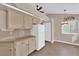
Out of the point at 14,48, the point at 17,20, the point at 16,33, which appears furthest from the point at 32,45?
the point at 14,48

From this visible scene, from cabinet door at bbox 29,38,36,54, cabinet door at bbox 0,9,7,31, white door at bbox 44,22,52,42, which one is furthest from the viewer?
white door at bbox 44,22,52,42

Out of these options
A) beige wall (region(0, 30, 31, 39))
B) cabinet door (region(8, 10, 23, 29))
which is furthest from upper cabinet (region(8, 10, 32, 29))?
beige wall (region(0, 30, 31, 39))

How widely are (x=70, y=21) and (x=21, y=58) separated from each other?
→ 6.15m

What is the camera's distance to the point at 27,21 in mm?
5094

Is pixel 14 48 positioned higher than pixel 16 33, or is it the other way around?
pixel 16 33

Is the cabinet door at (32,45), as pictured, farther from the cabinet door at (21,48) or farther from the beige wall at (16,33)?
the beige wall at (16,33)

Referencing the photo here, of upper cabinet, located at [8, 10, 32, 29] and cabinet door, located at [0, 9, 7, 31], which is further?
upper cabinet, located at [8, 10, 32, 29]

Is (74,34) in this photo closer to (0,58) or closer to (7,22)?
(7,22)

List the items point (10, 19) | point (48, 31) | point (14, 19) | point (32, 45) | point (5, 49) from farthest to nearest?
point (48, 31)
point (32, 45)
point (14, 19)
point (10, 19)
point (5, 49)

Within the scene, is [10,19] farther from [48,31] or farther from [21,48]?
[48,31]

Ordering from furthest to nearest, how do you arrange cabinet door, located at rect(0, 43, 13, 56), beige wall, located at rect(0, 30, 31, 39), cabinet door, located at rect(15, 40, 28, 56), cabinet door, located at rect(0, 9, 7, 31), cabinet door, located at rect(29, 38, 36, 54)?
1. cabinet door, located at rect(29, 38, 36, 54)
2. beige wall, located at rect(0, 30, 31, 39)
3. cabinet door, located at rect(15, 40, 28, 56)
4. cabinet door, located at rect(0, 9, 7, 31)
5. cabinet door, located at rect(0, 43, 13, 56)

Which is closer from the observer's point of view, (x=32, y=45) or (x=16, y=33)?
(x=16, y=33)

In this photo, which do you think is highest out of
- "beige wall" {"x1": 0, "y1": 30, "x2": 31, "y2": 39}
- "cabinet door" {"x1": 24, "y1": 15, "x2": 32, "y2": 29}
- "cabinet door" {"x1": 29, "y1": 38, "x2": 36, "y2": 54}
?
"cabinet door" {"x1": 24, "y1": 15, "x2": 32, "y2": 29}

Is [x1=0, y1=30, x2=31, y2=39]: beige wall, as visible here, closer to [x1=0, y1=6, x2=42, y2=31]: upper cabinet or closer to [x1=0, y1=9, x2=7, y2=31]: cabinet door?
[x1=0, y1=6, x2=42, y2=31]: upper cabinet
